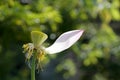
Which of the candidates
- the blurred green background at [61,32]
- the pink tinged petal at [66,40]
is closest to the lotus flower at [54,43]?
the pink tinged petal at [66,40]

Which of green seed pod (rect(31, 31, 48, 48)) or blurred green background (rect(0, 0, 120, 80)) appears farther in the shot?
blurred green background (rect(0, 0, 120, 80))

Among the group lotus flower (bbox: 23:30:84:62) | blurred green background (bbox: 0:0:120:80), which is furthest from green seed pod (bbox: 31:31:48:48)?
blurred green background (bbox: 0:0:120:80)

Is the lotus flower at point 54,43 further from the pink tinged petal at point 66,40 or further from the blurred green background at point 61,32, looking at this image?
the blurred green background at point 61,32

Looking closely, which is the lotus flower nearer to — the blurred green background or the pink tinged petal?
the pink tinged petal

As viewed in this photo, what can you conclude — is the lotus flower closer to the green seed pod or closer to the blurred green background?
the green seed pod

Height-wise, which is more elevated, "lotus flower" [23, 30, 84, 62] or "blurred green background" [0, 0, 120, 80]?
"lotus flower" [23, 30, 84, 62]

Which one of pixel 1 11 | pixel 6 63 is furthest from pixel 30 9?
pixel 6 63
